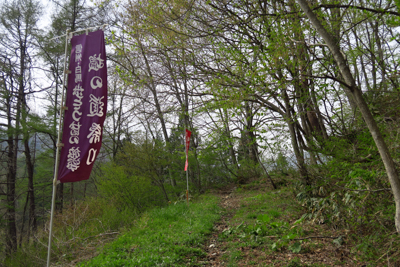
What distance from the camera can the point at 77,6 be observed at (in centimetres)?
1473

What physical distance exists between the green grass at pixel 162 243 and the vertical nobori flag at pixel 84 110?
1656 mm

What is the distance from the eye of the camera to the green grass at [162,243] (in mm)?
4430

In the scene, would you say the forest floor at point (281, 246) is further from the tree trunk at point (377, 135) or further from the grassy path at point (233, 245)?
the tree trunk at point (377, 135)

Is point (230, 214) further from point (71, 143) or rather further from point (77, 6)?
point (77, 6)

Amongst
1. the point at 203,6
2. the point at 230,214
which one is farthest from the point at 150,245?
the point at 203,6

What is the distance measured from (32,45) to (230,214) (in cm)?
1385

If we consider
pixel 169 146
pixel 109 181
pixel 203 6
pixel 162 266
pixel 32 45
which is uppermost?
pixel 32 45

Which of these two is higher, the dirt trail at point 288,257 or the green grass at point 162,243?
the green grass at point 162,243

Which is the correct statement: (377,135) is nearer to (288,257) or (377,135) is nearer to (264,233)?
(288,257)

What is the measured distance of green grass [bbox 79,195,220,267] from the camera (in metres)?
4.43

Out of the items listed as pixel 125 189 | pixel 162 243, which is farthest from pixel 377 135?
pixel 125 189

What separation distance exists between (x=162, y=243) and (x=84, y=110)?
117 inches

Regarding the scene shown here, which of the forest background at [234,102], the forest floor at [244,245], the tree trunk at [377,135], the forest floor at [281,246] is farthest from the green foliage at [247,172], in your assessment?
the tree trunk at [377,135]

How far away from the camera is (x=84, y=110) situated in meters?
4.63
